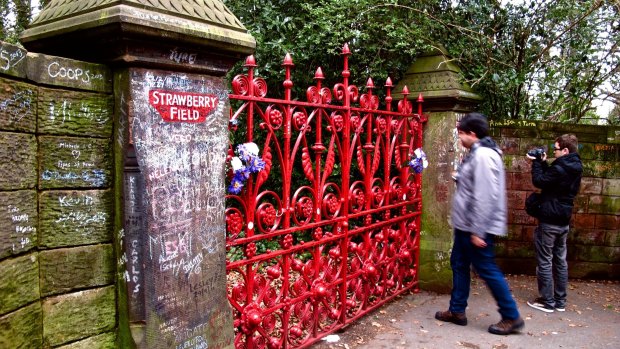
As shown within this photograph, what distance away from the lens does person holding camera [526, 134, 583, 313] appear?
4.66 metres

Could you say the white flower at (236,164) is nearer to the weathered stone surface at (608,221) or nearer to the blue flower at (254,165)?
the blue flower at (254,165)

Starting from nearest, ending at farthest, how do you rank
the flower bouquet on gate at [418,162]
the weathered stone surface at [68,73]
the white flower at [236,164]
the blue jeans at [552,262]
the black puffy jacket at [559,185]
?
1. the weathered stone surface at [68,73]
2. the white flower at [236,164]
3. the black puffy jacket at [559,185]
4. the blue jeans at [552,262]
5. the flower bouquet on gate at [418,162]

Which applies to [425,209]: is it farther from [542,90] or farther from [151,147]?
[151,147]

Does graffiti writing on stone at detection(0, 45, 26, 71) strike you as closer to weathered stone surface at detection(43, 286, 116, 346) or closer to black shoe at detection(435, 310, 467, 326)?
weathered stone surface at detection(43, 286, 116, 346)

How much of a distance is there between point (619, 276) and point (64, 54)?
6.37 m

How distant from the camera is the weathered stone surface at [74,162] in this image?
2008 mm

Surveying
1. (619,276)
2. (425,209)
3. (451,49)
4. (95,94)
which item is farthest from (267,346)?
(619,276)

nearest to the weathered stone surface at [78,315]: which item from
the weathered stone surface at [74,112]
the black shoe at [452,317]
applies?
the weathered stone surface at [74,112]

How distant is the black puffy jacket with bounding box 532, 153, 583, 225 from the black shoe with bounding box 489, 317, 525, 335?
1.14 m

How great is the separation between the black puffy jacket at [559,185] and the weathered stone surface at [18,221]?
4268mm

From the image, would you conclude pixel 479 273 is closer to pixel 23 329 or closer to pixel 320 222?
pixel 320 222

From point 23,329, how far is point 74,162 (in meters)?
0.67

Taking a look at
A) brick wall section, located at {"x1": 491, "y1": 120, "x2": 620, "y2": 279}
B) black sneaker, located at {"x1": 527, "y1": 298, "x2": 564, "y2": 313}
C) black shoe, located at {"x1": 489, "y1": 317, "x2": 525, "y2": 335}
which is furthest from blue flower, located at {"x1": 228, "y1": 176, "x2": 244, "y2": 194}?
brick wall section, located at {"x1": 491, "y1": 120, "x2": 620, "y2": 279}

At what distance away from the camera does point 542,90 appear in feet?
21.9
